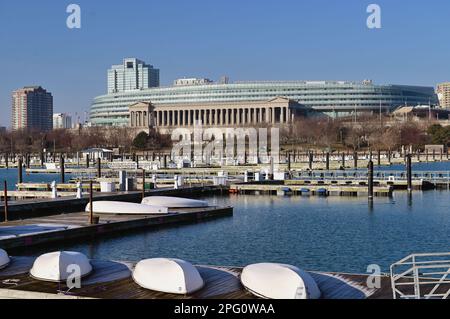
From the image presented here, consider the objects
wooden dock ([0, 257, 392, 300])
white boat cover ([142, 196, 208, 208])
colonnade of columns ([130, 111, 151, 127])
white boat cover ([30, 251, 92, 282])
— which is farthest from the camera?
colonnade of columns ([130, 111, 151, 127])

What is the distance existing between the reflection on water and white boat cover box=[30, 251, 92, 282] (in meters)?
7.39

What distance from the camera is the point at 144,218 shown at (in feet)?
102

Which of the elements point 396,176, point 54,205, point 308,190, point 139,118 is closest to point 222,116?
point 139,118

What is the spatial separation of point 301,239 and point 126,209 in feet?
28.7

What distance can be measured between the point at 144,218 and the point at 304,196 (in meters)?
20.3

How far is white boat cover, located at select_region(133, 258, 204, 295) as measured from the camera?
1446 centimetres

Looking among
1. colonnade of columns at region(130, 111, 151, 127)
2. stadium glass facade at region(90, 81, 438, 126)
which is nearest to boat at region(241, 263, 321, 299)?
stadium glass facade at region(90, 81, 438, 126)

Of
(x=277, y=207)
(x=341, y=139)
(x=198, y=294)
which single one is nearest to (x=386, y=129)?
(x=341, y=139)

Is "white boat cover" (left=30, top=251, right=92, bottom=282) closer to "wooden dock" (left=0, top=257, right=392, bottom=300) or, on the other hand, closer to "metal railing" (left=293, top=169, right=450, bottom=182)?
"wooden dock" (left=0, top=257, right=392, bottom=300)

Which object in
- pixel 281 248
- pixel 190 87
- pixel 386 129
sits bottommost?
pixel 281 248

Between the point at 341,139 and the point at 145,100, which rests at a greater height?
the point at 145,100
